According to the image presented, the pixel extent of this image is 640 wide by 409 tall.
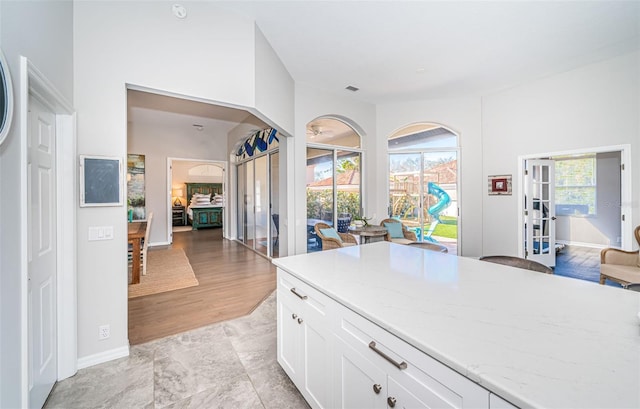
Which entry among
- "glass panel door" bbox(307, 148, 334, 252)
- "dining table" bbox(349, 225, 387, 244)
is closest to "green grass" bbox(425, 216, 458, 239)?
"dining table" bbox(349, 225, 387, 244)

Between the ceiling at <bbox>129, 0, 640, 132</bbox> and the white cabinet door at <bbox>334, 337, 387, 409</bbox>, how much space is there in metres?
3.16

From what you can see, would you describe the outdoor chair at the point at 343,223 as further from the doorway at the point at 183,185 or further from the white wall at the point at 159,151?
the doorway at the point at 183,185

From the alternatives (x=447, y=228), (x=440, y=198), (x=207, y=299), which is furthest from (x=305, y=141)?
(x=447, y=228)

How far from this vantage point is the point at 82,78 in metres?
2.18

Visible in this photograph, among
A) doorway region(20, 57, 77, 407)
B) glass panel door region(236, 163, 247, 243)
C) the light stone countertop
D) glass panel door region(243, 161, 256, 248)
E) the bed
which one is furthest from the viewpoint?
the bed

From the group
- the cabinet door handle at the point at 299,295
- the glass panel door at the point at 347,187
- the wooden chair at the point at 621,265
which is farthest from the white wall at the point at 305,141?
the wooden chair at the point at 621,265

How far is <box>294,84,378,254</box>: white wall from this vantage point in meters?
4.71

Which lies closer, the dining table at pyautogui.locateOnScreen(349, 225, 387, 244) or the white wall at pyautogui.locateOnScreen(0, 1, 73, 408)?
the white wall at pyautogui.locateOnScreen(0, 1, 73, 408)

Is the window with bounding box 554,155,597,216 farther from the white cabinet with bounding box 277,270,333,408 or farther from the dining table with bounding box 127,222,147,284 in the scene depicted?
the dining table with bounding box 127,222,147,284

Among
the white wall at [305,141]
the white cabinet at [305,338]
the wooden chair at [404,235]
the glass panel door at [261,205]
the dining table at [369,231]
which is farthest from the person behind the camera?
the glass panel door at [261,205]

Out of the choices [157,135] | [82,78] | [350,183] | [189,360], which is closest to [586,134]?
[350,183]

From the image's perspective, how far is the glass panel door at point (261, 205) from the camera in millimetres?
6055

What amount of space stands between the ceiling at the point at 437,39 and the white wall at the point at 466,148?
492 millimetres

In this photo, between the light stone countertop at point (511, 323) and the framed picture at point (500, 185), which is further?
the framed picture at point (500, 185)
